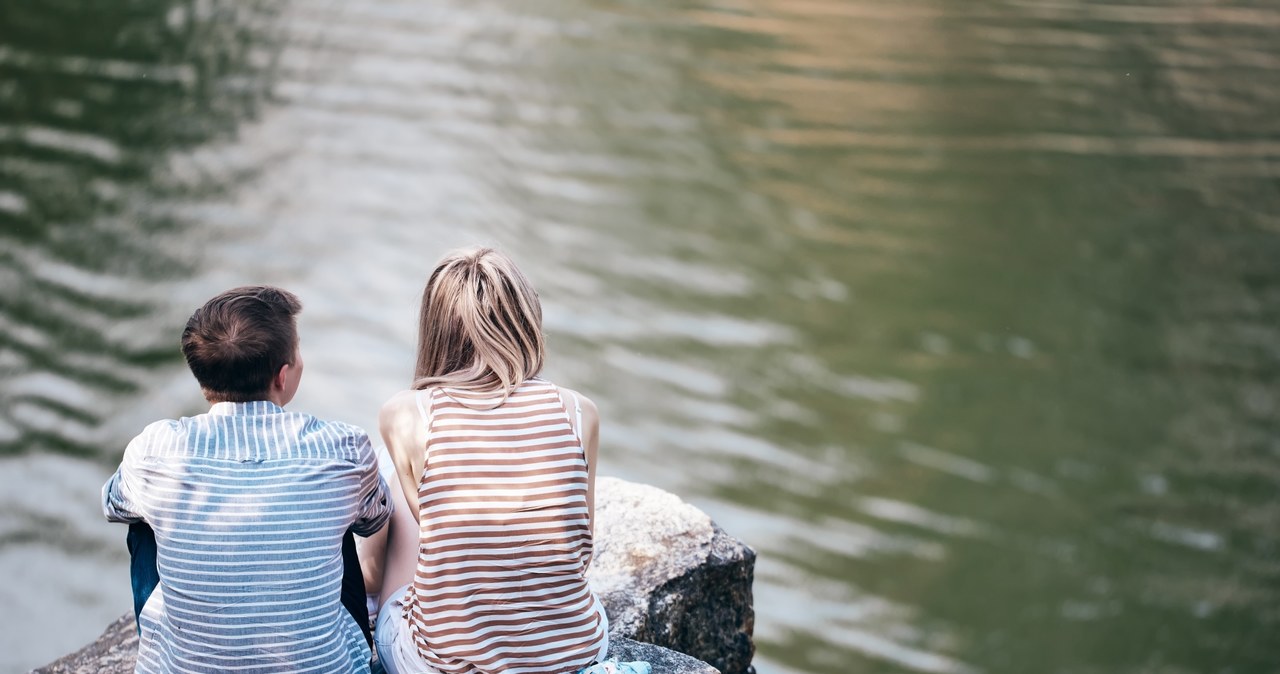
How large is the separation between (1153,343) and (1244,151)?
2835 millimetres

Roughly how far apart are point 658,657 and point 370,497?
70 centimetres

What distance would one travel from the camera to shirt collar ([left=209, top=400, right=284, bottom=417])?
79.3 inches

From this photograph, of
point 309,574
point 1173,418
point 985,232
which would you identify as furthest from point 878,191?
point 309,574

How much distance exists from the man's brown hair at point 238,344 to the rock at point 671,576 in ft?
3.09

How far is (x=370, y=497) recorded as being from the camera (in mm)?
2113

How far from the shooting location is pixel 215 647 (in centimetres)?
195

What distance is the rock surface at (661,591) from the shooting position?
2.59m

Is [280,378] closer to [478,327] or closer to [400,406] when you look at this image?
[400,406]

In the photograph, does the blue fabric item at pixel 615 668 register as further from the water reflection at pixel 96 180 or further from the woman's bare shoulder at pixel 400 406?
the water reflection at pixel 96 180

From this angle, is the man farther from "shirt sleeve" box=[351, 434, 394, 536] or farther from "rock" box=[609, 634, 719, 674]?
"rock" box=[609, 634, 719, 674]

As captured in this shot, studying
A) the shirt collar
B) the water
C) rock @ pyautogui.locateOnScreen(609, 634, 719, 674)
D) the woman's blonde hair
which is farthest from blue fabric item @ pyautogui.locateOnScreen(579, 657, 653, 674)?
the water

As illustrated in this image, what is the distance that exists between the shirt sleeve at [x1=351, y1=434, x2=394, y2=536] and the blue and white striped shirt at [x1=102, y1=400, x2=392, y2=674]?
1.2 inches

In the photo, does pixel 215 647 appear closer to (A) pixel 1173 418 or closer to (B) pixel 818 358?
(B) pixel 818 358

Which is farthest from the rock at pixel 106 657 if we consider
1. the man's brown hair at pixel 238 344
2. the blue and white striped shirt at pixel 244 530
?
the man's brown hair at pixel 238 344
